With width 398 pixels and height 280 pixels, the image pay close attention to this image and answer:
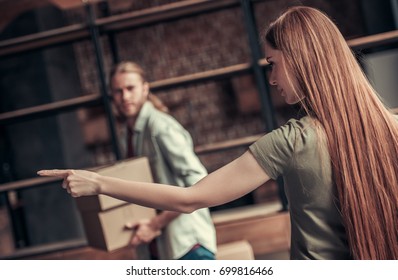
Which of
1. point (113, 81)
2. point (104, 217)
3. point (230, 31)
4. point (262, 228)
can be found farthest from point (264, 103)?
point (230, 31)

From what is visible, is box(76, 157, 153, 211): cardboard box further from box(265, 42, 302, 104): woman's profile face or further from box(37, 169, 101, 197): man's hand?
box(265, 42, 302, 104): woman's profile face

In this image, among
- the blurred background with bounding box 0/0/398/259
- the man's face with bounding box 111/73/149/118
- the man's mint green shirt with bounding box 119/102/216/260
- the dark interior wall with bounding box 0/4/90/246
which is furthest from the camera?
the dark interior wall with bounding box 0/4/90/246

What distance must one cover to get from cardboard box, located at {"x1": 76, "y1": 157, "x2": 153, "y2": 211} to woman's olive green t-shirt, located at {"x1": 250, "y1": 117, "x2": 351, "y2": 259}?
1.02 metres

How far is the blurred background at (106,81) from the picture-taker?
2.95 metres

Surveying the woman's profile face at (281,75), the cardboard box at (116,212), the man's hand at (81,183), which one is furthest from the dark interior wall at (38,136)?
the woman's profile face at (281,75)

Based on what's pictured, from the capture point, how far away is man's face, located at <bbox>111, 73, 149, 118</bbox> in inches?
87.4

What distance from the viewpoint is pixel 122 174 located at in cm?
204

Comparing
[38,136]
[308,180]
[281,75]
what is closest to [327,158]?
[308,180]

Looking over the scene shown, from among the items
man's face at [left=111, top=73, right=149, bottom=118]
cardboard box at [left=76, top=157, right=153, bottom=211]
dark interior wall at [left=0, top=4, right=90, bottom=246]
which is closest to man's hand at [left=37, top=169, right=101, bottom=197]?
cardboard box at [left=76, top=157, right=153, bottom=211]

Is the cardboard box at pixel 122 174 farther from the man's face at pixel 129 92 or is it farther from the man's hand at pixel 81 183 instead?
the man's hand at pixel 81 183

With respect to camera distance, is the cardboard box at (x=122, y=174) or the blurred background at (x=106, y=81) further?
the blurred background at (x=106, y=81)

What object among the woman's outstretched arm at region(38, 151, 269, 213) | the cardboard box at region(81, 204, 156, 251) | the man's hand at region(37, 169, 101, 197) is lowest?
the cardboard box at region(81, 204, 156, 251)

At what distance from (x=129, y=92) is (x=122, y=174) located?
364 millimetres

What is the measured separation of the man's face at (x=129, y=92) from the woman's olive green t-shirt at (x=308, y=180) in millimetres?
1204
